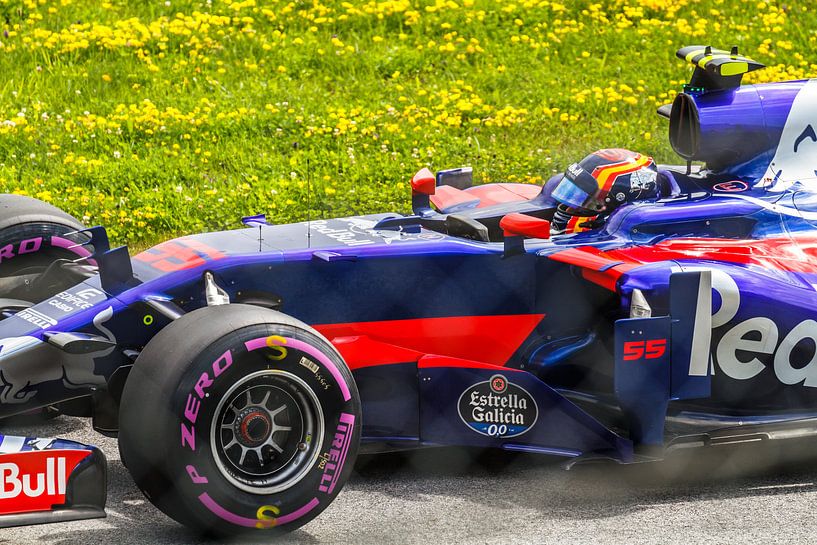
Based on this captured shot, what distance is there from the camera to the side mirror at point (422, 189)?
573 cm

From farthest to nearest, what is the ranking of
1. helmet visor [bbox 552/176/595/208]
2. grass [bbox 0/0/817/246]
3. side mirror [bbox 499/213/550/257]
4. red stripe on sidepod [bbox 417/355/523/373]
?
1. grass [bbox 0/0/817/246]
2. helmet visor [bbox 552/176/595/208]
3. side mirror [bbox 499/213/550/257]
4. red stripe on sidepod [bbox 417/355/523/373]

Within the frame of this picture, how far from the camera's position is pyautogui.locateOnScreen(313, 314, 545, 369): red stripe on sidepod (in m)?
4.67

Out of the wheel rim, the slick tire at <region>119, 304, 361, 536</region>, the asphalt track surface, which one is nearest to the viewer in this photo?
the slick tire at <region>119, 304, 361, 536</region>

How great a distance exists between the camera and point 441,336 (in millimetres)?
4977

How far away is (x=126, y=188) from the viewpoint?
28.4 ft

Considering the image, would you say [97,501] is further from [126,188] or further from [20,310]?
[126,188]

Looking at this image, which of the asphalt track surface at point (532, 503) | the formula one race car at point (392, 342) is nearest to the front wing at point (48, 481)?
the formula one race car at point (392, 342)

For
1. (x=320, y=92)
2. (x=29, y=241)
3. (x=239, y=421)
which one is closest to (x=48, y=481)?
(x=239, y=421)

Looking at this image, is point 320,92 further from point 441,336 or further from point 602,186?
point 441,336

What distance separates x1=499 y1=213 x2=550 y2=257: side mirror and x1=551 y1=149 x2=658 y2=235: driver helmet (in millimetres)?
715

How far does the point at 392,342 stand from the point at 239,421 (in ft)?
3.21

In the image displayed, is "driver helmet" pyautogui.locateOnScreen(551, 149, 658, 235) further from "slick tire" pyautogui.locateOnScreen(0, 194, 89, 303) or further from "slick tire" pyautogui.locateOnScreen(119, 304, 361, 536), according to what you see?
"slick tire" pyautogui.locateOnScreen(0, 194, 89, 303)

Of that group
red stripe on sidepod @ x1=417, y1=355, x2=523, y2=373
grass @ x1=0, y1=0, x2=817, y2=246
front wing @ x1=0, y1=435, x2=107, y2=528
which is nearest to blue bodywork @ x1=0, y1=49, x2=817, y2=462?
red stripe on sidepod @ x1=417, y1=355, x2=523, y2=373

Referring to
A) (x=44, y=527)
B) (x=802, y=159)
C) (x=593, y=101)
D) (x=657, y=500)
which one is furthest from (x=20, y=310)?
(x=593, y=101)
